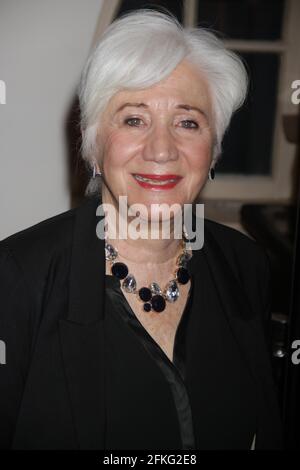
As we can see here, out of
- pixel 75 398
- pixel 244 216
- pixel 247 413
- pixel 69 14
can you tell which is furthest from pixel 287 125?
pixel 75 398

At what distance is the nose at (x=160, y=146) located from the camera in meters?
1.21

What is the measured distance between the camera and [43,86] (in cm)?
186

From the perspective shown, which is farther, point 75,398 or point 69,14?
point 69,14

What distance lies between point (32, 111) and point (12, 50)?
0.74ft

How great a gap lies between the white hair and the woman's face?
3 cm

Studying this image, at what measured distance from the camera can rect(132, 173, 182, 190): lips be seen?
1257 mm

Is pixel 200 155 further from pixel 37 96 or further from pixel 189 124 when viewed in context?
pixel 37 96

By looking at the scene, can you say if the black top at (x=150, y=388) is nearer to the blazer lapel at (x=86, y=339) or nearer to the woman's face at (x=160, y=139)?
the blazer lapel at (x=86, y=339)

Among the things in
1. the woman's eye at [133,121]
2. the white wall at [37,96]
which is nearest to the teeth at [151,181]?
the woman's eye at [133,121]

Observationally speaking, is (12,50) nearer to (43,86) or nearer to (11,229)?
(43,86)

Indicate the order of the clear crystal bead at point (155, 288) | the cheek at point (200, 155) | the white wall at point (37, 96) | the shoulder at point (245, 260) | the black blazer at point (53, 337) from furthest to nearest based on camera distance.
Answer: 1. the white wall at point (37, 96)
2. the shoulder at point (245, 260)
3. the clear crystal bead at point (155, 288)
4. the cheek at point (200, 155)
5. the black blazer at point (53, 337)

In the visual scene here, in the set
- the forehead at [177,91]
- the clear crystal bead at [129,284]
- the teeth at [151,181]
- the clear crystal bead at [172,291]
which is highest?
the forehead at [177,91]

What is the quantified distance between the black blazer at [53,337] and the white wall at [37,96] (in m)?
0.66

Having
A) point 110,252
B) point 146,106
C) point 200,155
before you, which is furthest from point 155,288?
point 146,106
